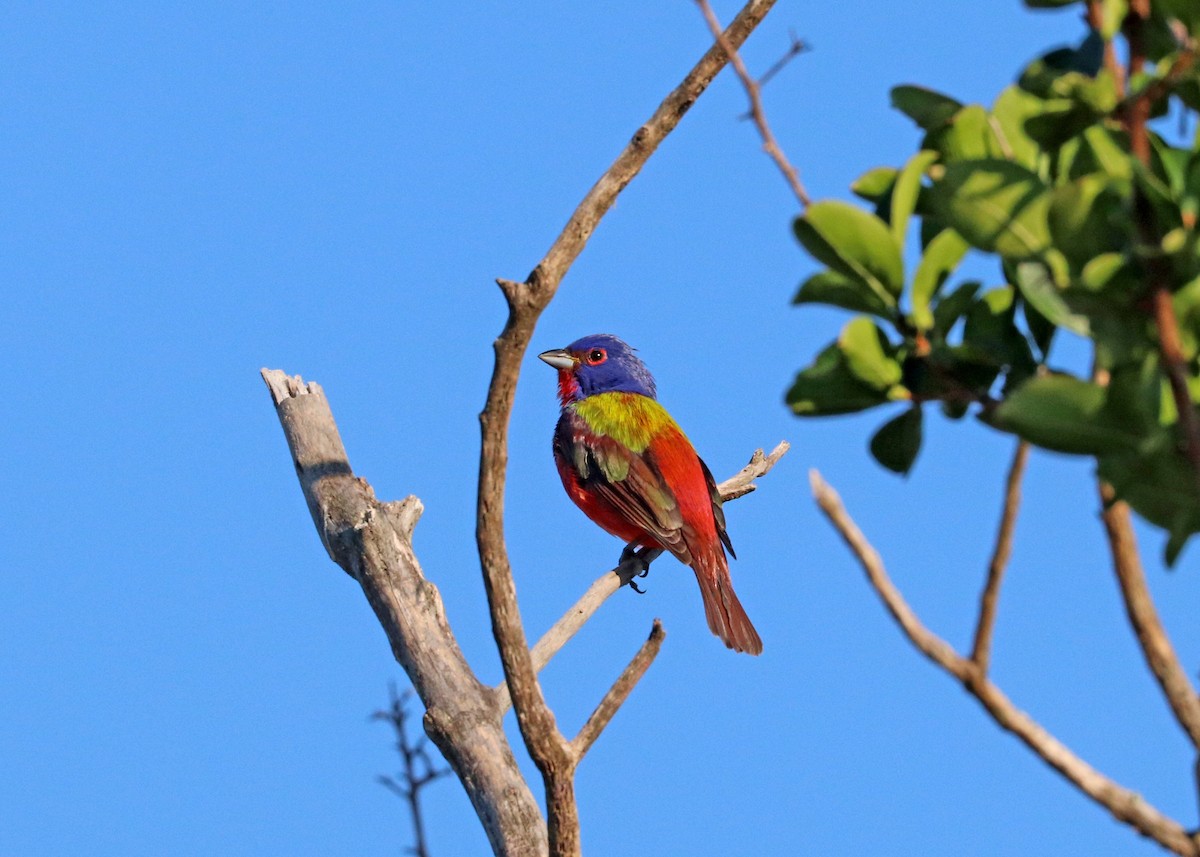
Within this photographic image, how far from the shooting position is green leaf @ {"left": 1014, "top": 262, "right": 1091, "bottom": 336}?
143 cm

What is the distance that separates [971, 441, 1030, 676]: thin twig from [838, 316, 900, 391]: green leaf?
32 cm

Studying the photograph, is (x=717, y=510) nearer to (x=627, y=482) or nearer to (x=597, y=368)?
(x=627, y=482)

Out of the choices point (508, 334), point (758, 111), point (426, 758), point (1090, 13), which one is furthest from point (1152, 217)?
point (426, 758)

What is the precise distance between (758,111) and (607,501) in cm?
595

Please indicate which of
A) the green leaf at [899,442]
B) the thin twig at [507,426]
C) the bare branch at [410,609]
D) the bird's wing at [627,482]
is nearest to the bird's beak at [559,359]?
the bird's wing at [627,482]

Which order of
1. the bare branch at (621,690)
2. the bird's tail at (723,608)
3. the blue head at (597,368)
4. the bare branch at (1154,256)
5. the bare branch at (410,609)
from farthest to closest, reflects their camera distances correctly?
1. the blue head at (597,368)
2. the bird's tail at (723,608)
3. the bare branch at (410,609)
4. the bare branch at (621,690)
5. the bare branch at (1154,256)

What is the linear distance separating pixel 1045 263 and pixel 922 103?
349 millimetres

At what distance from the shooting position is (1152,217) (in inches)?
54.4

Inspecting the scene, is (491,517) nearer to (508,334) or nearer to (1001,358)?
(508,334)

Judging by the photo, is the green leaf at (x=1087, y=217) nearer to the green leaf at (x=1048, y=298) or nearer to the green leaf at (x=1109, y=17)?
the green leaf at (x=1048, y=298)

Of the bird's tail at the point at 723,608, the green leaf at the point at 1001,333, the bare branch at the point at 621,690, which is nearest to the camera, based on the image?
the green leaf at the point at 1001,333

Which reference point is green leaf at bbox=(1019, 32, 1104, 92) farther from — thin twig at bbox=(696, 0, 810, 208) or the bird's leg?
the bird's leg

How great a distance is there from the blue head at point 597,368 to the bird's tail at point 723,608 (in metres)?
1.41

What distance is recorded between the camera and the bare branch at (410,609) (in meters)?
4.55
